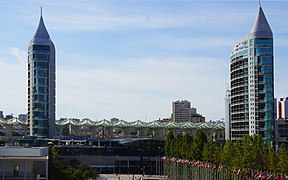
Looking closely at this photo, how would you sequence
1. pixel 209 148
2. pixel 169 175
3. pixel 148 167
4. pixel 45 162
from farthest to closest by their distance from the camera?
pixel 148 167 < pixel 169 175 < pixel 209 148 < pixel 45 162

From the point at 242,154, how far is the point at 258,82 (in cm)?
6487

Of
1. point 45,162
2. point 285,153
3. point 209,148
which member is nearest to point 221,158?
point 209,148

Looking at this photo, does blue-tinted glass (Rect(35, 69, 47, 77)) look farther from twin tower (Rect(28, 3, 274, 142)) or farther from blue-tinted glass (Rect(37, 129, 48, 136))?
blue-tinted glass (Rect(37, 129, 48, 136))

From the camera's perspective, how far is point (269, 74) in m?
138

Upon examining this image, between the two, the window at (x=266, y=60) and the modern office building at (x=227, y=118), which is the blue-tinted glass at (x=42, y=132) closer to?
the modern office building at (x=227, y=118)

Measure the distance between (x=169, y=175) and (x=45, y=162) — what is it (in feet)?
177

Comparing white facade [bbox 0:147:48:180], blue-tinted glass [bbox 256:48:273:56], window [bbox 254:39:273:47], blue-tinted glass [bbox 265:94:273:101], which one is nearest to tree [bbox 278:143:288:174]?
white facade [bbox 0:147:48:180]

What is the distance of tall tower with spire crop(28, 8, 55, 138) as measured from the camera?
170 m

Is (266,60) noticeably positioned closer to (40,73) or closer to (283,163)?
(40,73)

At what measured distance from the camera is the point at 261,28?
139m

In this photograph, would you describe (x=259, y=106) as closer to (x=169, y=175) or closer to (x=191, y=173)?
(x=169, y=175)

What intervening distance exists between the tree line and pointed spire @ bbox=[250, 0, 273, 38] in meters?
44.3

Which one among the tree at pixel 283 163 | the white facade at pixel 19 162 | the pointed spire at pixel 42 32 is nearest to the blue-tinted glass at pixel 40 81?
the pointed spire at pixel 42 32

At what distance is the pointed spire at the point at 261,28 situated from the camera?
138m
